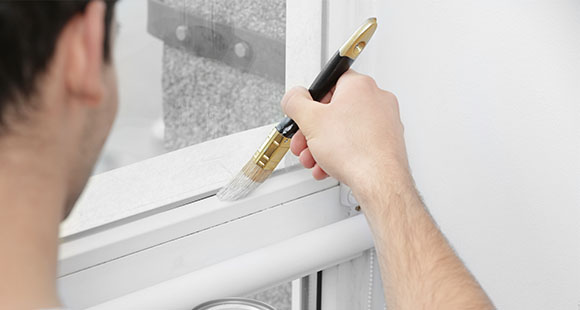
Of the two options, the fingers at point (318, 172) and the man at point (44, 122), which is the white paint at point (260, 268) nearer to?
the fingers at point (318, 172)

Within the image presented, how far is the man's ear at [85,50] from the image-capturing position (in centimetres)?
33

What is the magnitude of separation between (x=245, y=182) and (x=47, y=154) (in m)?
0.31

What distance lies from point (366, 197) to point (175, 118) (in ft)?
0.61

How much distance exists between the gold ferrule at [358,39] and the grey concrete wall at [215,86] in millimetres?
111

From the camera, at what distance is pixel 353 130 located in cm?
59

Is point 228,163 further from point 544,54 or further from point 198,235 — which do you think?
point 544,54

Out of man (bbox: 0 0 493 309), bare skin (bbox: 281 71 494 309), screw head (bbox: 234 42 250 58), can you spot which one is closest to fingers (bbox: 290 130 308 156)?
bare skin (bbox: 281 71 494 309)

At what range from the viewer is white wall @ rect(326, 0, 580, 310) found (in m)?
0.59

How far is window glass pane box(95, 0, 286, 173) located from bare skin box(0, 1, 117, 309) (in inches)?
10.1

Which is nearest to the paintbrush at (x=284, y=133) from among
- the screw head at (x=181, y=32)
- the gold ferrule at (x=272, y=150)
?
the gold ferrule at (x=272, y=150)

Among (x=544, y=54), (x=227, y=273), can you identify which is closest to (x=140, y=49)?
(x=227, y=273)

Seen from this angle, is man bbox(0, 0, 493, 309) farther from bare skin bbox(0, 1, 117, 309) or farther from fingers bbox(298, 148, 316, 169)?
fingers bbox(298, 148, 316, 169)

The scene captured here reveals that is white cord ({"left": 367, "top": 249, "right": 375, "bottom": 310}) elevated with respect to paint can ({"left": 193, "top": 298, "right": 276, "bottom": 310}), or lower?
elevated

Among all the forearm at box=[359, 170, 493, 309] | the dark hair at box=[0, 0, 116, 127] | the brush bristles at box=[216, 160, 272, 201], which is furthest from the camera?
the brush bristles at box=[216, 160, 272, 201]
